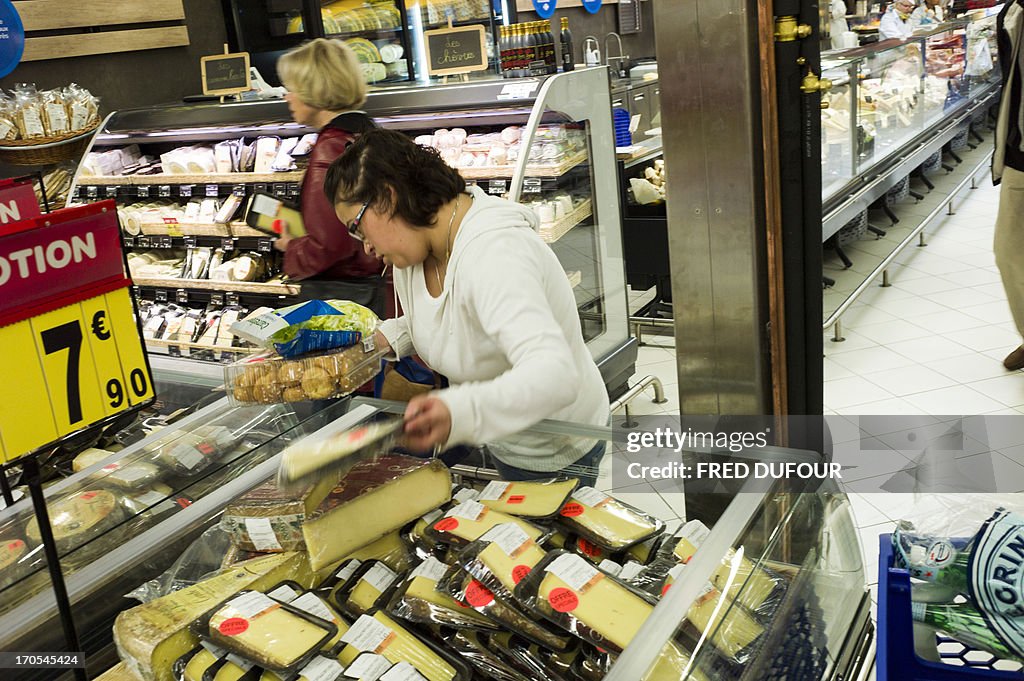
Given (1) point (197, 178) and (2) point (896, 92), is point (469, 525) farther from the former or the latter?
(2) point (896, 92)

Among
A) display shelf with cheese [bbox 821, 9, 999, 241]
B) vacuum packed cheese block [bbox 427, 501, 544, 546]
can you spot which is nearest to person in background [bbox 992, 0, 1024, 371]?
display shelf with cheese [bbox 821, 9, 999, 241]

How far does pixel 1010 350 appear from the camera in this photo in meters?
4.56

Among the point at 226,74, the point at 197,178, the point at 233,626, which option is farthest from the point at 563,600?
the point at 226,74

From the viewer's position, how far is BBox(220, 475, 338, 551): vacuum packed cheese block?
1.62m

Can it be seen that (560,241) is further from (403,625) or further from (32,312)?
(32,312)

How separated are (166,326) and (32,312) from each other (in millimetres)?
4189

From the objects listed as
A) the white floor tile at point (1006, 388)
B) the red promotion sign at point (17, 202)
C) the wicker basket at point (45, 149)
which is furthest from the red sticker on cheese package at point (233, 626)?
the wicker basket at point (45, 149)

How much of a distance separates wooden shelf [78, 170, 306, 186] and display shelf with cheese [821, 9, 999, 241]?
107 inches

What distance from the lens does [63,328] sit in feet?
3.76

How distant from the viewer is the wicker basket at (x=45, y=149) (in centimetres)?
450

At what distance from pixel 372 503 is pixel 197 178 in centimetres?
364

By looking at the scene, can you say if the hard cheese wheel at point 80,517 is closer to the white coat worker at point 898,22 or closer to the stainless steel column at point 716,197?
the stainless steel column at point 716,197

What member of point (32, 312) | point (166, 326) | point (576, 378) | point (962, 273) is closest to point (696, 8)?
point (576, 378)

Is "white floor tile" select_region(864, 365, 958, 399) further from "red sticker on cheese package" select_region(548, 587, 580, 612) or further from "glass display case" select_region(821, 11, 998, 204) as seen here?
"red sticker on cheese package" select_region(548, 587, 580, 612)
